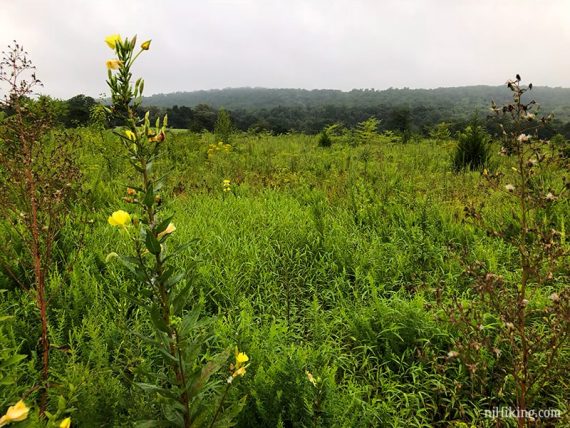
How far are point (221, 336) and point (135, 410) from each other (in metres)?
0.73

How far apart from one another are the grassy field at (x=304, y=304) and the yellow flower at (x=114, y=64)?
562mm

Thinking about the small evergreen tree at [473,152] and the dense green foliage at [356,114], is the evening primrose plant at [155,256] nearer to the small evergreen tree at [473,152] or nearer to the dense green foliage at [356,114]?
the dense green foliage at [356,114]

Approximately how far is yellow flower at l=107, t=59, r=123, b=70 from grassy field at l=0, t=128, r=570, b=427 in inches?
22.1

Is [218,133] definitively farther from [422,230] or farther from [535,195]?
[535,195]

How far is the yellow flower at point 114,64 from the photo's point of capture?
1.30m

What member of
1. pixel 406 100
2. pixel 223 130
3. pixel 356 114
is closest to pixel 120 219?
pixel 223 130

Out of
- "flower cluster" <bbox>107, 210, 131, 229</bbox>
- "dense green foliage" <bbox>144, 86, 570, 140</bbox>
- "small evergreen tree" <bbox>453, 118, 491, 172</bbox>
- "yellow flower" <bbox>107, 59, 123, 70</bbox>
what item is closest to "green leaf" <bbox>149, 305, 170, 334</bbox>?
"flower cluster" <bbox>107, 210, 131, 229</bbox>

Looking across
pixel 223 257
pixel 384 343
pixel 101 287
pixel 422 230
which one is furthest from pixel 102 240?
pixel 422 230

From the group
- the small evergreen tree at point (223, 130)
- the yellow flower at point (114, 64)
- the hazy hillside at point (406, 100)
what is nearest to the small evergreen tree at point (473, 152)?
the small evergreen tree at point (223, 130)

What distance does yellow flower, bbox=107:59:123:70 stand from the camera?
1.30 metres

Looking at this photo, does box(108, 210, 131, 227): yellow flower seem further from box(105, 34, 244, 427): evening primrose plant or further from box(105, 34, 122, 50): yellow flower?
box(105, 34, 122, 50): yellow flower

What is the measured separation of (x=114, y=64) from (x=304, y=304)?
2440 millimetres

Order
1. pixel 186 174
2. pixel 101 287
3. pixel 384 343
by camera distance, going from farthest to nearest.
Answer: pixel 186 174 < pixel 101 287 < pixel 384 343

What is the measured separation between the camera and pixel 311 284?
11.1 ft
